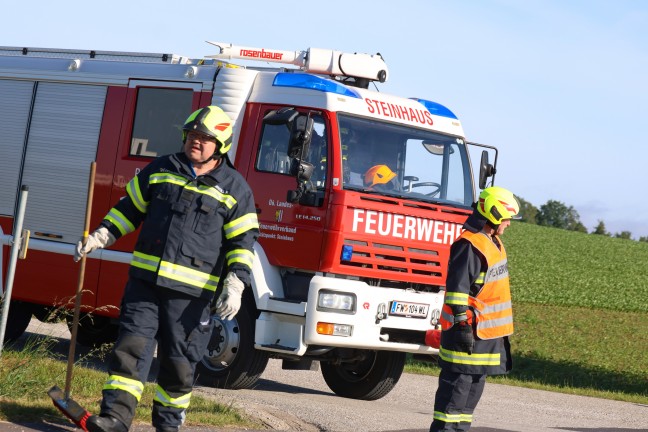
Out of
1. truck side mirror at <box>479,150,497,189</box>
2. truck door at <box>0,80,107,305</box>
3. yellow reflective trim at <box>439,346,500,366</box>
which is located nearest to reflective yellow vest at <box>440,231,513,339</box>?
yellow reflective trim at <box>439,346,500,366</box>

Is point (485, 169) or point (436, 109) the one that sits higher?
point (436, 109)

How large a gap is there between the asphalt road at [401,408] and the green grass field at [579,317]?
2312 millimetres

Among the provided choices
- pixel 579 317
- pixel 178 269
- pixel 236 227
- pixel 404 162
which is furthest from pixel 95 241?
pixel 579 317

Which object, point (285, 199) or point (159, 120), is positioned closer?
point (285, 199)

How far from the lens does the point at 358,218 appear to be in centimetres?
1081

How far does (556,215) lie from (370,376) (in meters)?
118

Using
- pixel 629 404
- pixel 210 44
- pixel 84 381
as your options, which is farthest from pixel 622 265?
pixel 84 381

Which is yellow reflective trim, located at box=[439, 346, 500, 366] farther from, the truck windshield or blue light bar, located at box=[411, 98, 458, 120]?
blue light bar, located at box=[411, 98, 458, 120]

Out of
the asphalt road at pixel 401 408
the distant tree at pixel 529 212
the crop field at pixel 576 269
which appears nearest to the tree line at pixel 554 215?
the distant tree at pixel 529 212

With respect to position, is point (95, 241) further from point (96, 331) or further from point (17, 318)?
point (96, 331)

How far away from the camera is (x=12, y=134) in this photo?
1281cm

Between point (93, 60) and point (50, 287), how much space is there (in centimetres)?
241

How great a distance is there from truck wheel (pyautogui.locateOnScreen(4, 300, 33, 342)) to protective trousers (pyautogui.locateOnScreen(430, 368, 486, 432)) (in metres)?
6.78

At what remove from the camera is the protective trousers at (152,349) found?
692 centimetres
